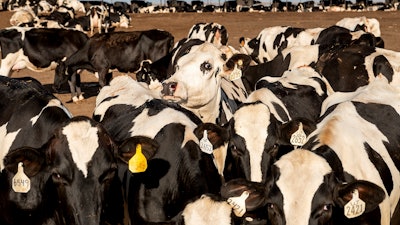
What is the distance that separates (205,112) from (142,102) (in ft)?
3.88

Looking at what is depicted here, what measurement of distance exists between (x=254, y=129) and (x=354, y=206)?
1573 millimetres

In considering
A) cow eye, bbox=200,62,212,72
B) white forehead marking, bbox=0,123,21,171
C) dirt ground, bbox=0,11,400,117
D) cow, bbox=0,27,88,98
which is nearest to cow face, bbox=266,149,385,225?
white forehead marking, bbox=0,123,21,171

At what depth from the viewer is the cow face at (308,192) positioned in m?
4.25

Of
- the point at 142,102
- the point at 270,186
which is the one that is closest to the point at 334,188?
the point at 270,186

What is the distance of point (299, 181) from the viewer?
4348mm

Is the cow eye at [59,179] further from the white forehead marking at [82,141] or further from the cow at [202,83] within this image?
the cow at [202,83]

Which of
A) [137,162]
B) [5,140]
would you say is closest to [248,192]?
[137,162]

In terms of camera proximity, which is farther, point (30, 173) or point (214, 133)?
point (214, 133)

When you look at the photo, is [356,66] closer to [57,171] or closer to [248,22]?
[57,171]

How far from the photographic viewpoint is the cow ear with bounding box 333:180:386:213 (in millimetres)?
4359

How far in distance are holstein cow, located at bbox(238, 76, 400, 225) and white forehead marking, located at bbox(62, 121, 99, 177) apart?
119 centimetres

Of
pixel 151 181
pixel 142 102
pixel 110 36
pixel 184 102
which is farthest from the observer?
pixel 110 36

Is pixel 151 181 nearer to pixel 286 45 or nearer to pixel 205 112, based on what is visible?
pixel 205 112

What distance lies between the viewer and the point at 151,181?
17.9 feet
